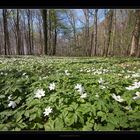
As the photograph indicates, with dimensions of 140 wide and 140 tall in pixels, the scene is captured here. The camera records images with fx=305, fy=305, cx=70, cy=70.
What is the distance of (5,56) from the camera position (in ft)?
9.47

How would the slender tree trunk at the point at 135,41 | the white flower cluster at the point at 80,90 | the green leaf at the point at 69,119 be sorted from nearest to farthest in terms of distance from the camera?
the green leaf at the point at 69,119
the white flower cluster at the point at 80,90
the slender tree trunk at the point at 135,41

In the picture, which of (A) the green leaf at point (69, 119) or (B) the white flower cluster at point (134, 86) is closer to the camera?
(A) the green leaf at point (69, 119)

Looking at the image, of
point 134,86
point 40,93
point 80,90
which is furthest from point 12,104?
point 134,86

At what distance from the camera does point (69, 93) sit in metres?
2.77

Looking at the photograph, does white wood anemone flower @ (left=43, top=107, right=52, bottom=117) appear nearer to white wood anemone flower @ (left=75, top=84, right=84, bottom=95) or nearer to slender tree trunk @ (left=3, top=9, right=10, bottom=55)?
white wood anemone flower @ (left=75, top=84, right=84, bottom=95)

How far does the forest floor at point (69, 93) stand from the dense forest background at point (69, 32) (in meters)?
0.09

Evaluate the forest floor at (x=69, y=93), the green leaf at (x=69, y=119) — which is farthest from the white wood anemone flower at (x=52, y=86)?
the green leaf at (x=69, y=119)

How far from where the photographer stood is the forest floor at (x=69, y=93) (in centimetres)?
265

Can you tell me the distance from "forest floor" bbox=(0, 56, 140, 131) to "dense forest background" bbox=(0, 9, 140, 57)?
90 mm

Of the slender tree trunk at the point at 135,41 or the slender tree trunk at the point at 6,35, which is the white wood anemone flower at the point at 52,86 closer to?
the slender tree trunk at the point at 6,35

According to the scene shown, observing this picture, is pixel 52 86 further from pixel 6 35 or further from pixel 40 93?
pixel 6 35

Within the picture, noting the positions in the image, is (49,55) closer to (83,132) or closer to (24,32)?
(24,32)

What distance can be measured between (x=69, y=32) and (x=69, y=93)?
0.58 m
